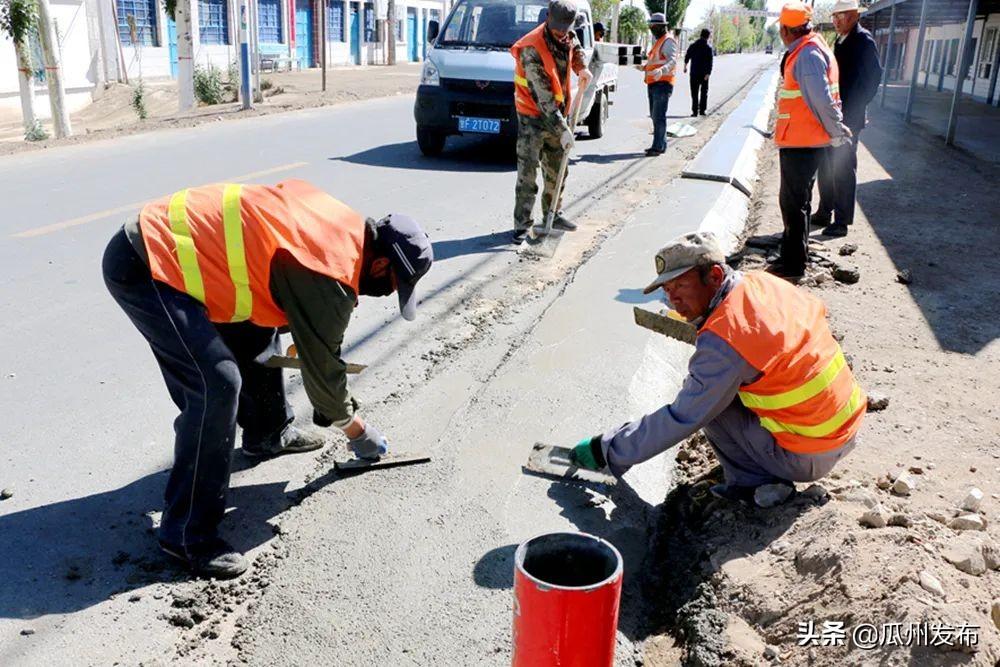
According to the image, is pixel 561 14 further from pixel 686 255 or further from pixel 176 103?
pixel 176 103

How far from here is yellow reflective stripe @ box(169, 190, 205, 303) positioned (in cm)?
298

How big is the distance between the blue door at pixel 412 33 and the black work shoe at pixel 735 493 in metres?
45.0

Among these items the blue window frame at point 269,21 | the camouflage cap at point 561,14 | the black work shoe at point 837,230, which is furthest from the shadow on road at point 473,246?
the blue window frame at point 269,21

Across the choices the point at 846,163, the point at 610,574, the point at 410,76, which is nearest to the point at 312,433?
the point at 610,574

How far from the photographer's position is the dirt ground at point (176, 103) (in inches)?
582

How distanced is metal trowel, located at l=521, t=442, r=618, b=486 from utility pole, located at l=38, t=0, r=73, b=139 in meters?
12.7

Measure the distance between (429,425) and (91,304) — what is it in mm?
2783

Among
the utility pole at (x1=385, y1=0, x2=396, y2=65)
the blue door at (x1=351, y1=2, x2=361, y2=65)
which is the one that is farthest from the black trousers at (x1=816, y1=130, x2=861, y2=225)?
the utility pole at (x1=385, y1=0, x2=396, y2=65)

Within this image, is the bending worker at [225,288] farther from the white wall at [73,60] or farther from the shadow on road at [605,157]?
the white wall at [73,60]

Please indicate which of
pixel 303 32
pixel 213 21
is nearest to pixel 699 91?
pixel 213 21

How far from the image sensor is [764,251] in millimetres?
7609

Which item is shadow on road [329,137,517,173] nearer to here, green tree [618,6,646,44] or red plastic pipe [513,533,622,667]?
red plastic pipe [513,533,622,667]

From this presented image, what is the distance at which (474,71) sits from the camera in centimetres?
1115

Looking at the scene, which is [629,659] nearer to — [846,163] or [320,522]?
[320,522]
